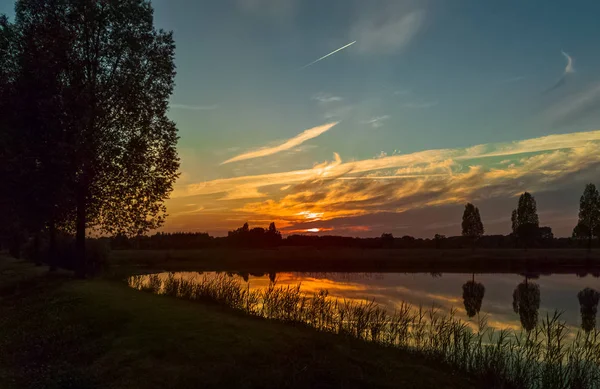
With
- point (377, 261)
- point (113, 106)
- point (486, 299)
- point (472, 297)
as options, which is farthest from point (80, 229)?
point (377, 261)

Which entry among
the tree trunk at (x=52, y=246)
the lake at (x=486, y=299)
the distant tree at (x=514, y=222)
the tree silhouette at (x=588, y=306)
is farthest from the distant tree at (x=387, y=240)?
the tree trunk at (x=52, y=246)

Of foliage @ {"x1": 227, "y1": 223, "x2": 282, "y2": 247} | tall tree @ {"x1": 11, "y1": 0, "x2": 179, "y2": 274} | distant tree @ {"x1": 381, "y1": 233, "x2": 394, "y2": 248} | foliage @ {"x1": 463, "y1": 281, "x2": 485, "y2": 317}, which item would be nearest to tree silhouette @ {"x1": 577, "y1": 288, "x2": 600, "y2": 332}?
foliage @ {"x1": 463, "y1": 281, "x2": 485, "y2": 317}

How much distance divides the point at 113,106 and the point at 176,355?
82.3ft

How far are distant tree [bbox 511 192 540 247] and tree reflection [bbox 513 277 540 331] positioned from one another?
226 ft

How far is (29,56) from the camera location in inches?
1180

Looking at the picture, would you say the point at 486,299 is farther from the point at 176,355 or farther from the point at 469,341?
the point at 176,355

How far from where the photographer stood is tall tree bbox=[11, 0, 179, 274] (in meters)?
30.9

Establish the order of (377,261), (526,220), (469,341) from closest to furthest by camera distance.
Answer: (469,341) → (377,261) → (526,220)

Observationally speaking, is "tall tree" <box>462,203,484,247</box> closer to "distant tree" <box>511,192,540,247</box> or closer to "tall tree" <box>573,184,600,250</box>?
"distant tree" <box>511,192,540,247</box>

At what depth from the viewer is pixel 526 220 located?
115312 millimetres

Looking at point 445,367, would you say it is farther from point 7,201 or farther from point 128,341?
point 7,201

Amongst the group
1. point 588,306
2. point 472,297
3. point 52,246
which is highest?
point 52,246

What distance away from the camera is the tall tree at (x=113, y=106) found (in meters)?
30.9

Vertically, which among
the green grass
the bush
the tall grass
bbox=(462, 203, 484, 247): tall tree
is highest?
bbox=(462, 203, 484, 247): tall tree
